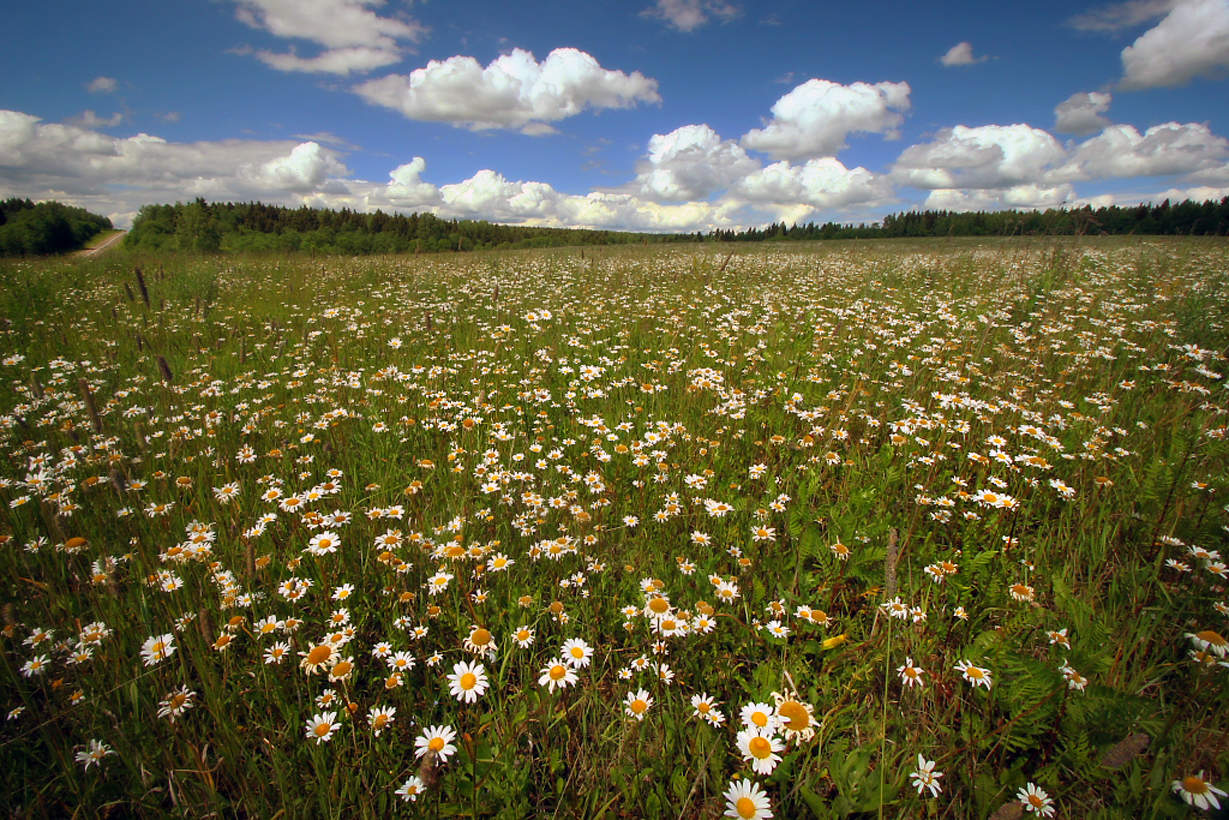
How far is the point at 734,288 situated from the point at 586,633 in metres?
8.66

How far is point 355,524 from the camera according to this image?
98.3 inches

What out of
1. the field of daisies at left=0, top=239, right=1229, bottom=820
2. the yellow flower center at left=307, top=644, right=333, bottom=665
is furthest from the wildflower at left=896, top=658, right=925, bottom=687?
the yellow flower center at left=307, top=644, right=333, bottom=665

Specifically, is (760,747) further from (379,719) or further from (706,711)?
(379,719)

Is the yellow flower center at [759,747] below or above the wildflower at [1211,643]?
below

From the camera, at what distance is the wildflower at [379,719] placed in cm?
149

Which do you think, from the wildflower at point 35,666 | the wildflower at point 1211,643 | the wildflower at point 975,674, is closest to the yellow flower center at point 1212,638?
the wildflower at point 1211,643

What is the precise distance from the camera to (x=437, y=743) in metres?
1.41

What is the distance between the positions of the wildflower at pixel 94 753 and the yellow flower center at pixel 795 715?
2.05 meters

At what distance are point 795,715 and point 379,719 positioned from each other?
4.37 feet

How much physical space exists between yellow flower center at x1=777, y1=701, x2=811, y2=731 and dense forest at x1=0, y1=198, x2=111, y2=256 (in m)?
56.5

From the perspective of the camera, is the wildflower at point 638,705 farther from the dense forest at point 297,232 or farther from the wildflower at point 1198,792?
the dense forest at point 297,232

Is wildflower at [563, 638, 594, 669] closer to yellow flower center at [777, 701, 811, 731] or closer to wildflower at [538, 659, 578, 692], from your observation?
wildflower at [538, 659, 578, 692]

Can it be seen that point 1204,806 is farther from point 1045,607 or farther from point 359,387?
point 359,387

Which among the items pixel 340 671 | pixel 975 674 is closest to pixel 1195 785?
pixel 975 674
